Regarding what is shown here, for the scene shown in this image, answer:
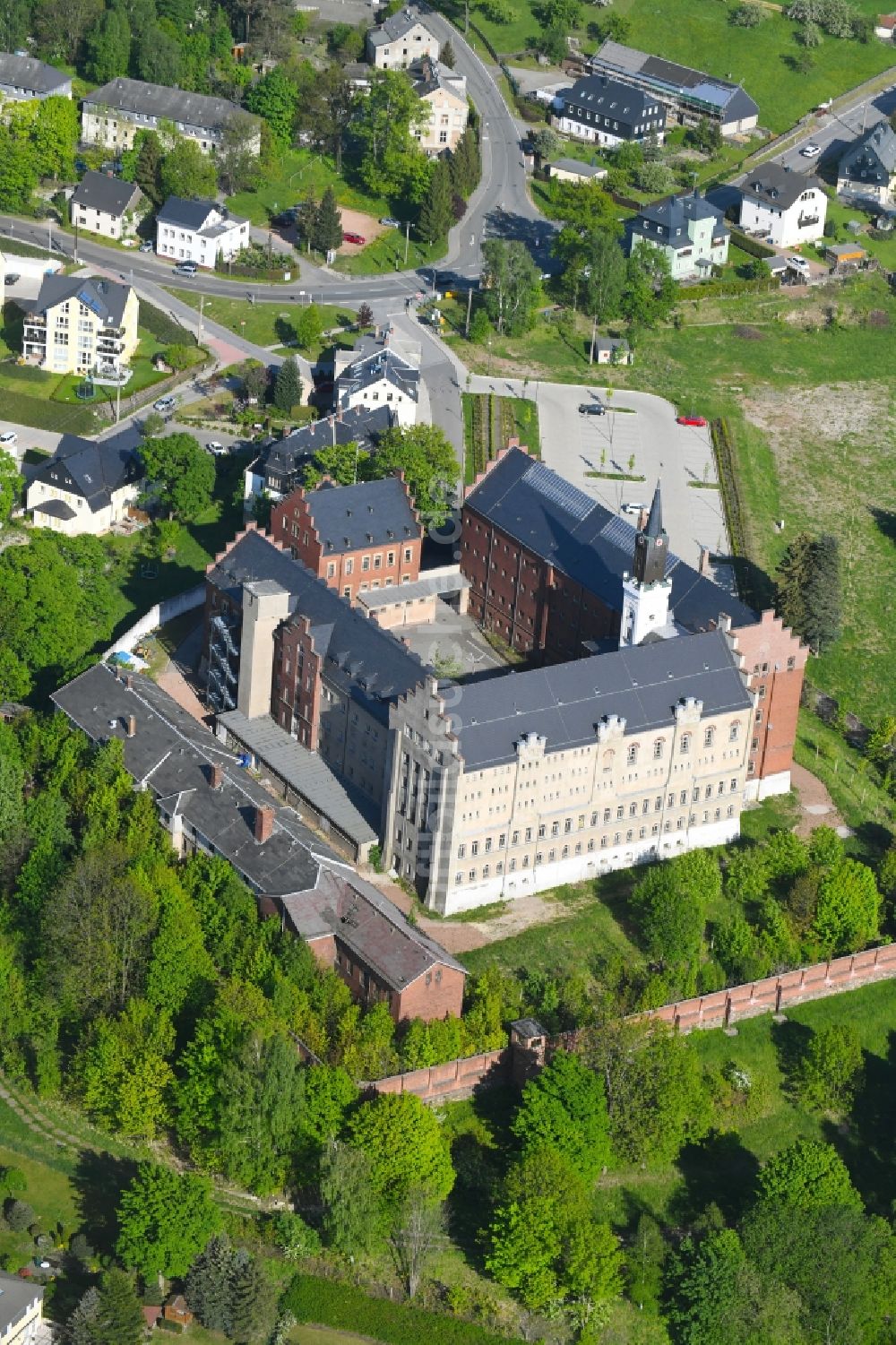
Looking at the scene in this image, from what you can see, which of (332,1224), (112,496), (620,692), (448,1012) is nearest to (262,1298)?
(332,1224)

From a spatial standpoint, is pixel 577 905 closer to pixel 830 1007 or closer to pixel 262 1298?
pixel 830 1007

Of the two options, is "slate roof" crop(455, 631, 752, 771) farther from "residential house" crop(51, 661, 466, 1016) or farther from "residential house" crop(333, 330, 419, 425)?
"residential house" crop(333, 330, 419, 425)

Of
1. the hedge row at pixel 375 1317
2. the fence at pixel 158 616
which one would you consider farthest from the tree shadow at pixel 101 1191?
the fence at pixel 158 616

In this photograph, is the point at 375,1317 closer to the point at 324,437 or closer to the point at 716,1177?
the point at 716,1177

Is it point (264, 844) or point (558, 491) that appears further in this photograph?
point (558, 491)

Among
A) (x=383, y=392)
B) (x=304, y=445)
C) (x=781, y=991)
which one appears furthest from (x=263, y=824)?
(x=383, y=392)

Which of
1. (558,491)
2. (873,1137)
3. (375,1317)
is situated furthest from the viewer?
(558,491)
